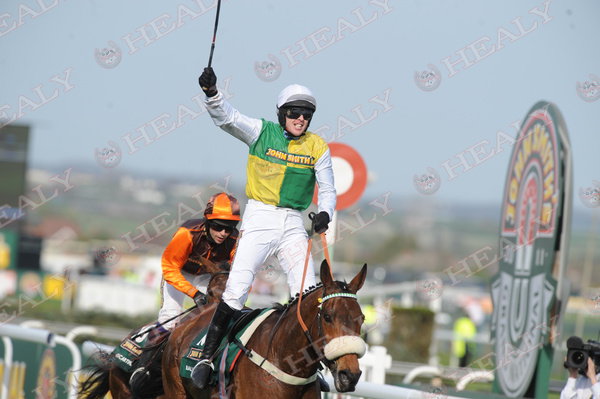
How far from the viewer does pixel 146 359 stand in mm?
5773

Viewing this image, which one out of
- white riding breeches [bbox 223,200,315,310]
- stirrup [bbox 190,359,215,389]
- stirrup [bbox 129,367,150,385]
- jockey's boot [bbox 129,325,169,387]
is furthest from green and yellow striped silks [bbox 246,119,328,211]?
stirrup [bbox 129,367,150,385]

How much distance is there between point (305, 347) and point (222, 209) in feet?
5.09

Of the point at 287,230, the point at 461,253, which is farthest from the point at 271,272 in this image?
the point at 461,253

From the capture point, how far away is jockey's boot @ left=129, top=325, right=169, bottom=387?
5734 mm

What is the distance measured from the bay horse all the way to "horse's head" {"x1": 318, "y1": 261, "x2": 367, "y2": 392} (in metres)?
1.48

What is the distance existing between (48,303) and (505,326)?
82.4 feet

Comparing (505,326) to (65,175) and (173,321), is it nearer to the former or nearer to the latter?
(173,321)

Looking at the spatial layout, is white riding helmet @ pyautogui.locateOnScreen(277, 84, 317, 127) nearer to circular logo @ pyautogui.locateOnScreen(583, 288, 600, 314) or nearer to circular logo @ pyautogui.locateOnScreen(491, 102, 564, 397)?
A: circular logo @ pyautogui.locateOnScreen(583, 288, 600, 314)

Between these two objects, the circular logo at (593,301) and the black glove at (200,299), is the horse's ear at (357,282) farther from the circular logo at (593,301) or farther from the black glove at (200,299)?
the circular logo at (593,301)

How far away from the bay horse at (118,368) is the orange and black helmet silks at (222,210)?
380 millimetres

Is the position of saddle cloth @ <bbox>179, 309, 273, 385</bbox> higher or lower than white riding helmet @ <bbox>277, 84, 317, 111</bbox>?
lower

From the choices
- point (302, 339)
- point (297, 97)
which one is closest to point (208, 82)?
point (297, 97)

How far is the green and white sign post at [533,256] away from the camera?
6211mm

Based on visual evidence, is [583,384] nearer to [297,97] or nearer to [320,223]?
[320,223]
